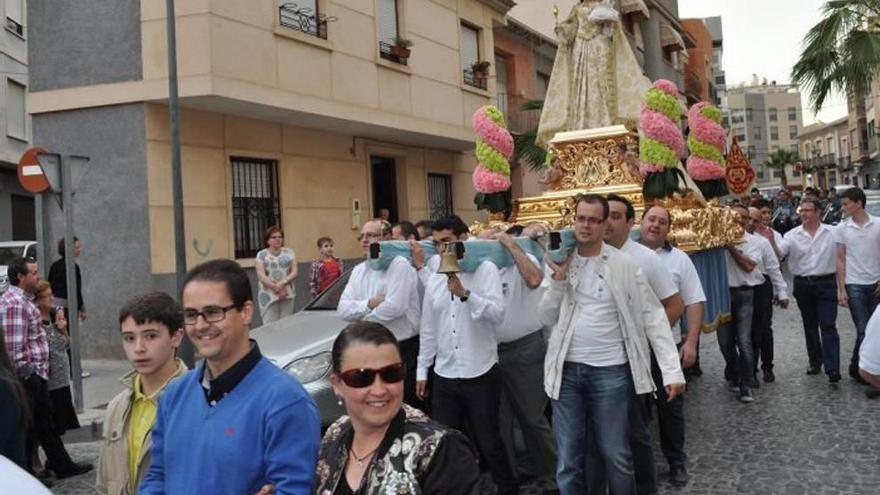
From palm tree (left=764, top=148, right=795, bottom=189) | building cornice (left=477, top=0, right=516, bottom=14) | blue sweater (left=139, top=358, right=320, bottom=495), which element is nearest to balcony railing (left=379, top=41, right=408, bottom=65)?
building cornice (left=477, top=0, right=516, bottom=14)

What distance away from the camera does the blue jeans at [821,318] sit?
7832 mm

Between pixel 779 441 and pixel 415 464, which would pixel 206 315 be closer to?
pixel 415 464

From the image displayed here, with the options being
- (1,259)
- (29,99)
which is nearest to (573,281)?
(29,99)

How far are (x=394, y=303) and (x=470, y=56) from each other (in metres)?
13.7

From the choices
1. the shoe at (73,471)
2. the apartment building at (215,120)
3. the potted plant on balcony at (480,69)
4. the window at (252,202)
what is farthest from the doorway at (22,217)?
the shoe at (73,471)

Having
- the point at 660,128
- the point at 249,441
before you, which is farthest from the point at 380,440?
the point at 660,128

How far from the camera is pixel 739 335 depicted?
24.9 ft

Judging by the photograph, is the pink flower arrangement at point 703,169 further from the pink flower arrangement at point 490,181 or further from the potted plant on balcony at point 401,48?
the potted plant on balcony at point 401,48

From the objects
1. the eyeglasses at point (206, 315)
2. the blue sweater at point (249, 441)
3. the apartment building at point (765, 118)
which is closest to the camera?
the blue sweater at point (249, 441)

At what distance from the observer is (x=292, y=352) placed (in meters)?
6.09

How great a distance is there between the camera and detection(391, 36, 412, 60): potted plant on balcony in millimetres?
15086

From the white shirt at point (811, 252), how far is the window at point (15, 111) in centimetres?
2122

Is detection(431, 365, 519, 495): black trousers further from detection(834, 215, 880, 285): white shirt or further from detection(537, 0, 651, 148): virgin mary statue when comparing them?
detection(834, 215, 880, 285): white shirt

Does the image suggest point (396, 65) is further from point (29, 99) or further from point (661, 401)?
point (661, 401)
